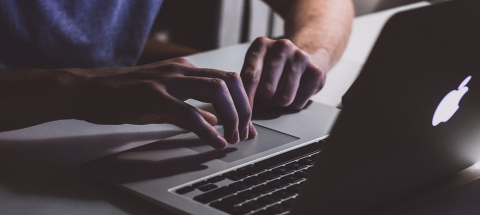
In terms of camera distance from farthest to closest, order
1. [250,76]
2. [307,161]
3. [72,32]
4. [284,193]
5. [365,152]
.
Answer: [72,32] < [250,76] < [307,161] < [284,193] < [365,152]

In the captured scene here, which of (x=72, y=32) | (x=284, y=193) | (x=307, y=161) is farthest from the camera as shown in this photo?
(x=72, y=32)

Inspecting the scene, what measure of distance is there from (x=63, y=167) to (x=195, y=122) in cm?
16

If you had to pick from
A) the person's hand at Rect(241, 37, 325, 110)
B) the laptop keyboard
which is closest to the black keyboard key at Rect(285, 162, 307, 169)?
the laptop keyboard

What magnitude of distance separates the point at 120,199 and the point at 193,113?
14 centimetres

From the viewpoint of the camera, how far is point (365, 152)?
49 cm

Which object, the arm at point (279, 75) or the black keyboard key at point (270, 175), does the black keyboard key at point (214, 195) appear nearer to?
the black keyboard key at point (270, 175)

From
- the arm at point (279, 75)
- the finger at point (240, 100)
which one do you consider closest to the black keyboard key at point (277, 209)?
the finger at point (240, 100)

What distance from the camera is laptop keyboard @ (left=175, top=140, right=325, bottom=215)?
566mm

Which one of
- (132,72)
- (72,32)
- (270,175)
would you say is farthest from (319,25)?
(270,175)

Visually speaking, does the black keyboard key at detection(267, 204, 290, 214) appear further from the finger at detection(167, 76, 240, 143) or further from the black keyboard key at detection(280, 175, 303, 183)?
the finger at detection(167, 76, 240, 143)

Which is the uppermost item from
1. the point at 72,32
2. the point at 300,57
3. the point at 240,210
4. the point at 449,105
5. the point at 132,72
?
the point at 72,32

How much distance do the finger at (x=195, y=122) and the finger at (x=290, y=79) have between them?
22cm

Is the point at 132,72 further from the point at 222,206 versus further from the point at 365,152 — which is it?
the point at 365,152

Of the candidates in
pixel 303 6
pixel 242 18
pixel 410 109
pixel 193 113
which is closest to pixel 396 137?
pixel 410 109
